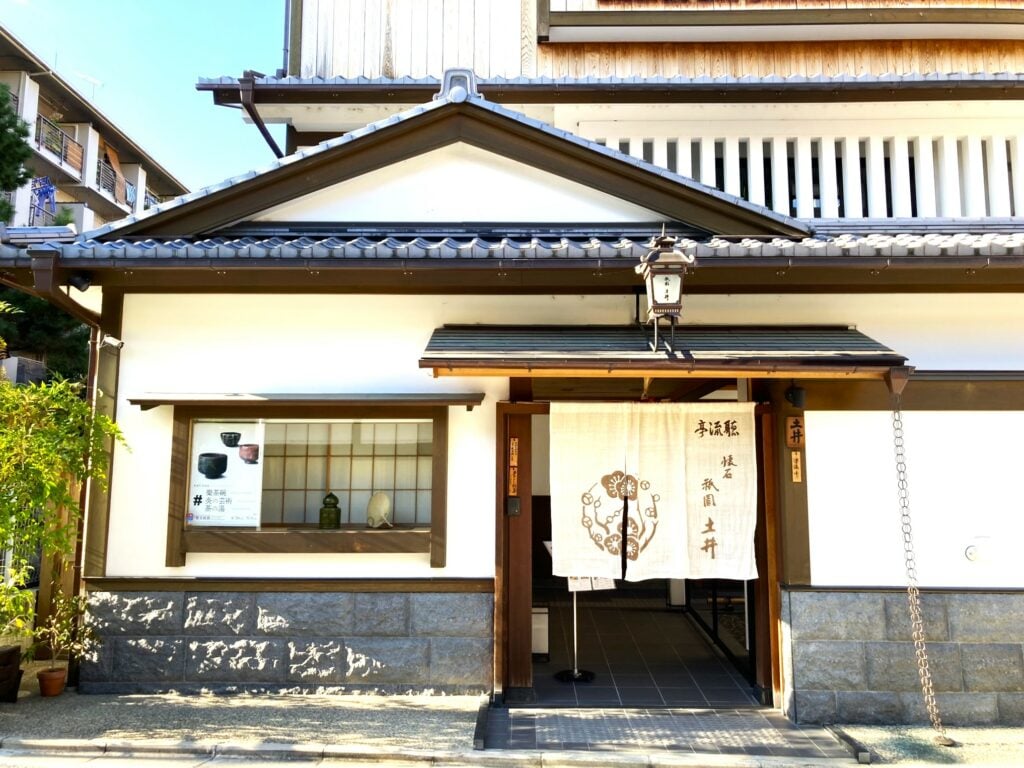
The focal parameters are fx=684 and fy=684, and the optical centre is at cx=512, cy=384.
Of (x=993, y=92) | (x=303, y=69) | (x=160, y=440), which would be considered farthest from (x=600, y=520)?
(x=303, y=69)

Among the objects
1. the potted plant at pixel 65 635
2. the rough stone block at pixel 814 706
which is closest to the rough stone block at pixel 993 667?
the rough stone block at pixel 814 706

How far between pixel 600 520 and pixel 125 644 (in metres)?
4.56

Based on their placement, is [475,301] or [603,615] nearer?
[475,301]

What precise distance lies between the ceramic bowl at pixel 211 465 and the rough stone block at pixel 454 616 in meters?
2.28

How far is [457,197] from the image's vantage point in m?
7.30

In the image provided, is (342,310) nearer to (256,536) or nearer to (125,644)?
(256,536)

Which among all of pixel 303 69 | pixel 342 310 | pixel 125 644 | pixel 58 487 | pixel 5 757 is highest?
pixel 303 69

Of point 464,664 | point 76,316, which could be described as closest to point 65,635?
point 76,316

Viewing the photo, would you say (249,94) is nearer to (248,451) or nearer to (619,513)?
(248,451)

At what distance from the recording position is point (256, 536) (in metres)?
6.44

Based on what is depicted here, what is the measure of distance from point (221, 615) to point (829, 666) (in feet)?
18.0

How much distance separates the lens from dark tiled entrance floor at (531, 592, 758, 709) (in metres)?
6.50

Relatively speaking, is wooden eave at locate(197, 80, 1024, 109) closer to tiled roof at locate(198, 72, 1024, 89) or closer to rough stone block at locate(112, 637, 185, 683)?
tiled roof at locate(198, 72, 1024, 89)

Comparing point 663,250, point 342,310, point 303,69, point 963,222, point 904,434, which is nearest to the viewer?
point 663,250
